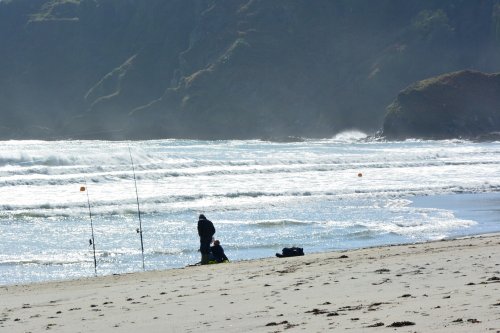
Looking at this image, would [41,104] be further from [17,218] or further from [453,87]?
[17,218]

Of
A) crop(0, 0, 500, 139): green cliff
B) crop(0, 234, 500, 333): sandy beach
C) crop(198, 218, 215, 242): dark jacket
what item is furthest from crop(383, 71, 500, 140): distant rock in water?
crop(0, 234, 500, 333): sandy beach

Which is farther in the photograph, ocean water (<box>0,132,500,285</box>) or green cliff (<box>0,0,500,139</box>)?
green cliff (<box>0,0,500,139</box>)

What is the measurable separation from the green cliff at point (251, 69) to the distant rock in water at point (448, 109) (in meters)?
20.7

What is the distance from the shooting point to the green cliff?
122 meters

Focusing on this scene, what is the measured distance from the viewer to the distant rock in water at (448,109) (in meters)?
91.4

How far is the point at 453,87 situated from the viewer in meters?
96.5

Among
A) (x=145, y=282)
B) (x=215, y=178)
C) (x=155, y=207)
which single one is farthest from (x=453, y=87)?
(x=145, y=282)

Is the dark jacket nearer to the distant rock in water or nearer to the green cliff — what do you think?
the distant rock in water

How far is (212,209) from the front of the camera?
23391 mm

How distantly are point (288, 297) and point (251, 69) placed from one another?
11947 cm

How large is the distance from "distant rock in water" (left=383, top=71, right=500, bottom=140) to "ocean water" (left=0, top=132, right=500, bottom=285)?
48.8 meters

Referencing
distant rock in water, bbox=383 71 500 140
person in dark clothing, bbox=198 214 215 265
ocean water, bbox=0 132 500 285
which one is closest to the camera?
person in dark clothing, bbox=198 214 215 265

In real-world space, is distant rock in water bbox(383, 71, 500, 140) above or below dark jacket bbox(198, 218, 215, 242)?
above

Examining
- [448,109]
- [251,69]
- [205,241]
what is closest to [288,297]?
[205,241]
